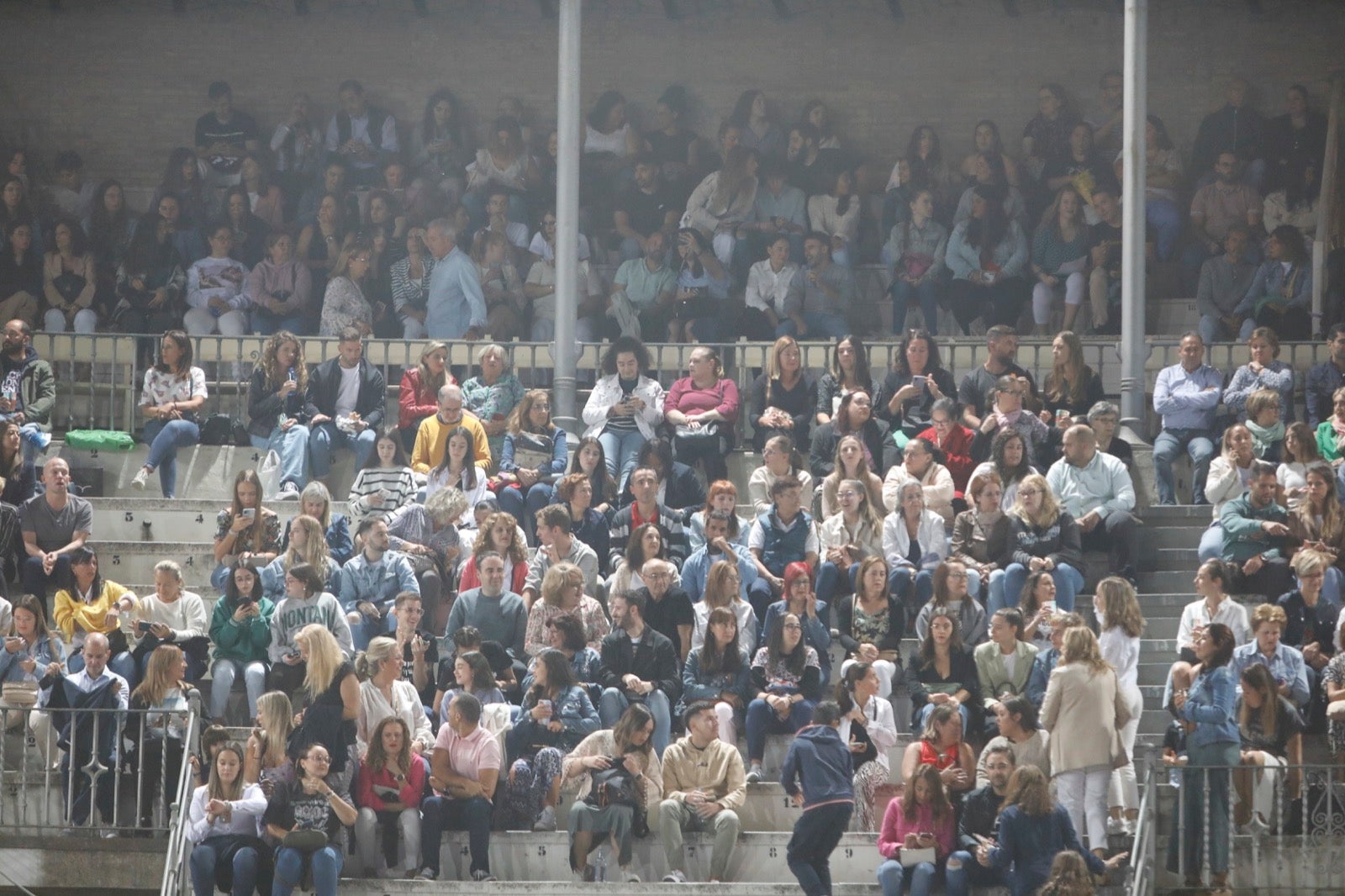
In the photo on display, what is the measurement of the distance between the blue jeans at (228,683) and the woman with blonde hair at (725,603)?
254 cm

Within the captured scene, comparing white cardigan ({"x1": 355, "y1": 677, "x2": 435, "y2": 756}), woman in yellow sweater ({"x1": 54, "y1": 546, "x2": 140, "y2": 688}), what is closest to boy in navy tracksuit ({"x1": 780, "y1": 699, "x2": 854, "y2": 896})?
white cardigan ({"x1": 355, "y1": 677, "x2": 435, "y2": 756})

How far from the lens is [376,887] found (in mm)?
12953

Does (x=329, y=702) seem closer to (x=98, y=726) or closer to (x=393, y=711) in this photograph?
(x=393, y=711)

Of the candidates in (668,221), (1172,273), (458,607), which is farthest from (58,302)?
(1172,273)

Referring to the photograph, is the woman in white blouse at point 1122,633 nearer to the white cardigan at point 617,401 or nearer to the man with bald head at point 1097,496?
the man with bald head at point 1097,496

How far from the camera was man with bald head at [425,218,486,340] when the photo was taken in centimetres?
1895

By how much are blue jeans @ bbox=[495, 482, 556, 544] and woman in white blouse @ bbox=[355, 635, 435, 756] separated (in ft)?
7.86

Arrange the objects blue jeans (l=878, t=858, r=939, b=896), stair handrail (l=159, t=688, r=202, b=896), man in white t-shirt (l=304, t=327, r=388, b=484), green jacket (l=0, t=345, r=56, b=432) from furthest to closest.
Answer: green jacket (l=0, t=345, r=56, b=432), man in white t-shirt (l=304, t=327, r=388, b=484), stair handrail (l=159, t=688, r=202, b=896), blue jeans (l=878, t=858, r=939, b=896)

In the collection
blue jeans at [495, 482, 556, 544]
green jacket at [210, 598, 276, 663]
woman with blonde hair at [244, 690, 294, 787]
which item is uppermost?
blue jeans at [495, 482, 556, 544]

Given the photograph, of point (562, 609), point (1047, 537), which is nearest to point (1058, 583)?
point (1047, 537)

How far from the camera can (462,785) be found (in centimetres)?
1318

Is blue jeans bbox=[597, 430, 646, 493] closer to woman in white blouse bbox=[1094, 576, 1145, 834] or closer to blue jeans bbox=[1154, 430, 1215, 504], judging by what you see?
blue jeans bbox=[1154, 430, 1215, 504]

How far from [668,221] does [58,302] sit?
4937 millimetres

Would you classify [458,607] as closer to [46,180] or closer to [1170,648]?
[1170,648]
